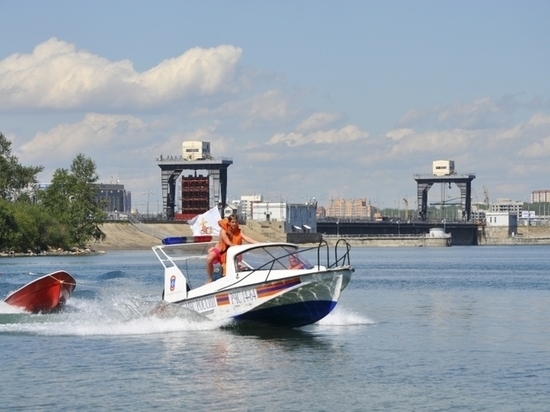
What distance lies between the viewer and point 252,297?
106 feet

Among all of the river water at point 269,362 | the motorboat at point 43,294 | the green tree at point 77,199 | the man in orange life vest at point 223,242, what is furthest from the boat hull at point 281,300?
the green tree at point 77,199

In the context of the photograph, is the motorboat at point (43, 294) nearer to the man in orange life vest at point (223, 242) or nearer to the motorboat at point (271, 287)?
the motorboat at point (271, 287)

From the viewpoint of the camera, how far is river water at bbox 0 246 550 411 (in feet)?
78.6

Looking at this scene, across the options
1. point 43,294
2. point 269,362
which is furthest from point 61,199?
point 269,362

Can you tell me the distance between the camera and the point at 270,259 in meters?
32.3

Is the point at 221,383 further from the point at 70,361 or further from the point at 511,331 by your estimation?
the point at 511,331

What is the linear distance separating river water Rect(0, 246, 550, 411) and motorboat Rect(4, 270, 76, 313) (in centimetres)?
54

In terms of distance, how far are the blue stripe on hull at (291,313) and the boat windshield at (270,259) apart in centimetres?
105

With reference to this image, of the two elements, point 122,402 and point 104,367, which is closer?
point 122,402

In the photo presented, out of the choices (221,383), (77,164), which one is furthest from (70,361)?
(77,164)

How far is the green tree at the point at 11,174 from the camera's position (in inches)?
6206

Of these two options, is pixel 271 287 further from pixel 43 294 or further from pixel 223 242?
pixel 43 294

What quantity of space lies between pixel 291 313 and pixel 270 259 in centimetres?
165

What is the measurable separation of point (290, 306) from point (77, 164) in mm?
126065
